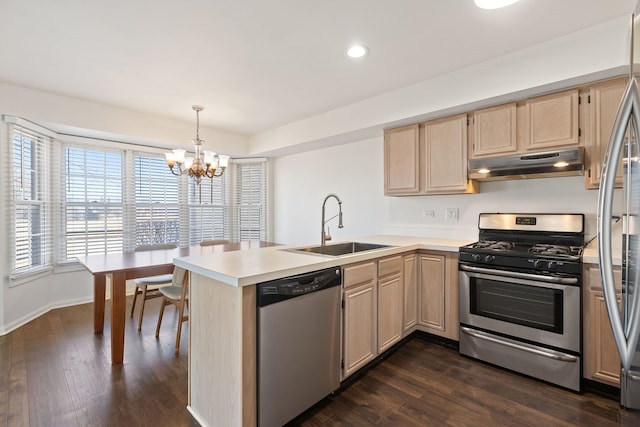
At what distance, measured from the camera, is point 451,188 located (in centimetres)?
291

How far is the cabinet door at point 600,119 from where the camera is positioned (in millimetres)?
2129

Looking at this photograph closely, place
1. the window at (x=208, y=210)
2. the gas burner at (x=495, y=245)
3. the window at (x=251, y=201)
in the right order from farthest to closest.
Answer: the window at (x=251, y=201) < the window at (x=208, y=210) < the gas burner at (x=495, y=245)

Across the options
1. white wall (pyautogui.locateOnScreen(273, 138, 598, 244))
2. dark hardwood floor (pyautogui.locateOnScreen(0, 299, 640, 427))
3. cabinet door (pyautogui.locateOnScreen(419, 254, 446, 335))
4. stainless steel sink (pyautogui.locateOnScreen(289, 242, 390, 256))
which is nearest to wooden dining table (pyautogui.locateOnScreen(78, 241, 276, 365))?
dark hardwood floor (pyautogui.locateOnScreen(0, 299, 640, 427))

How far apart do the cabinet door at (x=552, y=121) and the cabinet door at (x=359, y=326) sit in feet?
5.67

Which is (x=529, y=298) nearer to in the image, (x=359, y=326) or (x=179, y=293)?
(x=359, y=326)

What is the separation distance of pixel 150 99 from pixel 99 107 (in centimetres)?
69

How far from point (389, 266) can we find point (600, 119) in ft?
5.97

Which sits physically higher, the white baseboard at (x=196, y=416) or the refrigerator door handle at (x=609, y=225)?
the refrigerator door handle at (x=609, y=225)

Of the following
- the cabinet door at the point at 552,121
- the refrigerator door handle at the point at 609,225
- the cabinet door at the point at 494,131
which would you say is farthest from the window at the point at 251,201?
the refrigerator door handle at the point at 609,225

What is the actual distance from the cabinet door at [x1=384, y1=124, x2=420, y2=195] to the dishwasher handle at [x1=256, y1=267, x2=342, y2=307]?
5.44 ft

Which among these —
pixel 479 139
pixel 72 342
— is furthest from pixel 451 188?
pixel 72 342

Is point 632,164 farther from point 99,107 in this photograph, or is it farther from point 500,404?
point 99,107

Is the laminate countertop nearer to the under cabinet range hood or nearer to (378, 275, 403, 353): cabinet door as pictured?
Result: (378, 275, 403, 353): cabinet door

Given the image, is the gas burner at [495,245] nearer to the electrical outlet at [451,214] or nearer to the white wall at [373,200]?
the white wall at [373,200]
